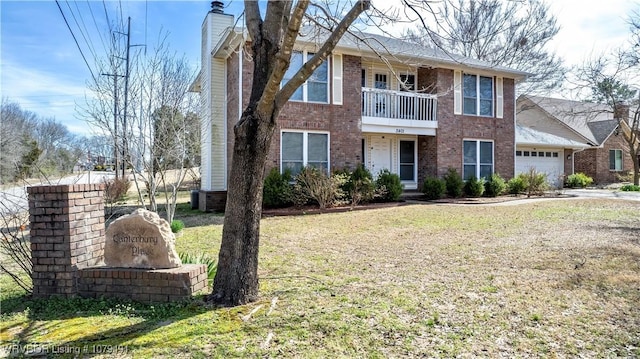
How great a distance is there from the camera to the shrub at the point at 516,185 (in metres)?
17.0

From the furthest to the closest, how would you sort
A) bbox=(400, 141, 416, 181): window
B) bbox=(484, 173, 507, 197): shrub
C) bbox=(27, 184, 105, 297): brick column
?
bbox=(400, 141, 416, 181): window
bbox=(484, 173, 507, 197): shrub
bbox=(27, 184, 105, 297): brick column

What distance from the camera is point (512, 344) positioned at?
10.4 ft

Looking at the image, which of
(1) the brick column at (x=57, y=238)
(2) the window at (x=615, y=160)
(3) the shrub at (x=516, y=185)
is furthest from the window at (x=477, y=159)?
(2) the window at (x=615, y=160)

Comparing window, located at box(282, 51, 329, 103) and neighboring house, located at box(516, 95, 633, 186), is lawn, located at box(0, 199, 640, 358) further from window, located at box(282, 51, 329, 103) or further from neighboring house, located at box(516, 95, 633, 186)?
neighboring house, located at box(516, 95, 633, 186)

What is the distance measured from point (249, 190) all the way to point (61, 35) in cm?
772

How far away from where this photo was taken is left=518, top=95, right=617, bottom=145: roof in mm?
27781

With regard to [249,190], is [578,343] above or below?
below

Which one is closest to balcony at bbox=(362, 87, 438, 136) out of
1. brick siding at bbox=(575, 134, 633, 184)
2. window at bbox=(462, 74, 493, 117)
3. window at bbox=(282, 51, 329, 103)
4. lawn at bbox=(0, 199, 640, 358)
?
window at bbox=(282, 51, 329, 103)

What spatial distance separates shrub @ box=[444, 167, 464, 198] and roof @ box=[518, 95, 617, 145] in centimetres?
1719

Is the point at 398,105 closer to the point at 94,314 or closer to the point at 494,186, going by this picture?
the point at 494,186

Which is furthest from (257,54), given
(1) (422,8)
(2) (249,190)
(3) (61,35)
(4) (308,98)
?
(4) (308,98)

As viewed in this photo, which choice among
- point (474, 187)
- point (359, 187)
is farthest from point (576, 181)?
point (359, 187)

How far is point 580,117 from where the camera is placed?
29.6m

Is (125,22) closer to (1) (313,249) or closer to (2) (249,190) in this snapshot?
(1) (313,249)
